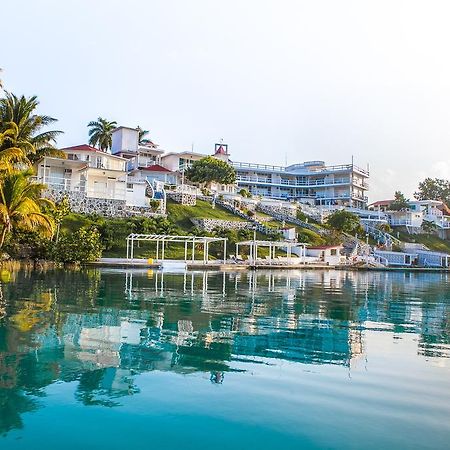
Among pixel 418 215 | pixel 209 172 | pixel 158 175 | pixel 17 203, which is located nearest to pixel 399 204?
pixel 418 215

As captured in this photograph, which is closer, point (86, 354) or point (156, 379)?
point (156, 379)

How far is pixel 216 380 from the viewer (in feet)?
26.2

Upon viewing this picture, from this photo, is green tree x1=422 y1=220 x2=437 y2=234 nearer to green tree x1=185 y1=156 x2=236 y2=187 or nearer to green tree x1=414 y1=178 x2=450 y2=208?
green tree x1=414 y1=178 x2=450 y2=208

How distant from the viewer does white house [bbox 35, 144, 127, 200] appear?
169 feet

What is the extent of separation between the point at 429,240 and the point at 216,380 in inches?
3284

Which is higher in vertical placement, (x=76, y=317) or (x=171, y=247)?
(x=171, y=247)

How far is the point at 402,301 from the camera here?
2255 cm

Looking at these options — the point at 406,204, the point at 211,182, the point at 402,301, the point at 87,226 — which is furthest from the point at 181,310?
the point at 406,204

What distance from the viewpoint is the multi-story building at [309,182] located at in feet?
327

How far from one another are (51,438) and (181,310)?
10704mm

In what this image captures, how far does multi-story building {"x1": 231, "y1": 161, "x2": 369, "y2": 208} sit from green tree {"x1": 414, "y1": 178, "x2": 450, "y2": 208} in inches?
652

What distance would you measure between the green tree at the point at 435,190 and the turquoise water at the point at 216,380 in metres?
103

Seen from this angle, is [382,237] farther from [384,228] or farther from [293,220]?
[293,220]

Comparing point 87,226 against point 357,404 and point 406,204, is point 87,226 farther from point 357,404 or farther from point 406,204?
point 406,204
